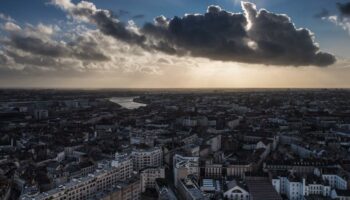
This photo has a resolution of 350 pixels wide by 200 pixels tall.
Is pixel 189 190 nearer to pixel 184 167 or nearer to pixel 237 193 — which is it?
pixel 237 193

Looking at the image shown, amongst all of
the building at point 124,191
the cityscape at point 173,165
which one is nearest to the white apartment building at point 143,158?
the cityscape at point 173,165

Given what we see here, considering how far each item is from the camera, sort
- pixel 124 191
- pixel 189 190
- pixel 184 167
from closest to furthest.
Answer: pixel 124 191 → pixel 189 190 → pixel 184 167

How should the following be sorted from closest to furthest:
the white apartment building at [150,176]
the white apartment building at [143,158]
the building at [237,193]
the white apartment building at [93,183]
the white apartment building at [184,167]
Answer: the white apartment building at [93,183] < the building at [237,193] < the white apartment building at [184,167] < the white apartment building at [150,176] < the white apartment building at [143,158]

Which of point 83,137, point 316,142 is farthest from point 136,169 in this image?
point 316,142

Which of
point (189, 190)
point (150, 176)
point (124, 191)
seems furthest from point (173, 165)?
point (124, 191)

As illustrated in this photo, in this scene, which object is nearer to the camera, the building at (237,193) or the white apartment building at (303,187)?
the building at (237,193)

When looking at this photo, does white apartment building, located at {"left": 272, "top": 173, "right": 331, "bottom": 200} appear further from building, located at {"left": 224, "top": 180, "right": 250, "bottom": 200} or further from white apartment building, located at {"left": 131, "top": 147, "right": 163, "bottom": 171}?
white apartment building, located at {"left": 131, "top": 147, "right": 163, "bottom": 171}

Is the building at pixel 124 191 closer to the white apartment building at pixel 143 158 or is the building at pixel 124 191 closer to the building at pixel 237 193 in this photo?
the building at pixel 237 193

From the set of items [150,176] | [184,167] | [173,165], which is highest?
[184,167]

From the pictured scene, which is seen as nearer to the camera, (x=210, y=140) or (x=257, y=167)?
(x=257, y=167)

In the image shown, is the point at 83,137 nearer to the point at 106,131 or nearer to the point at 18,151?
the point at 106,131

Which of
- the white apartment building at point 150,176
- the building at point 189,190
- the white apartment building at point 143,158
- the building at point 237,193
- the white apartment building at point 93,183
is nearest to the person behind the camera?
the white apartment building at point 93,183
